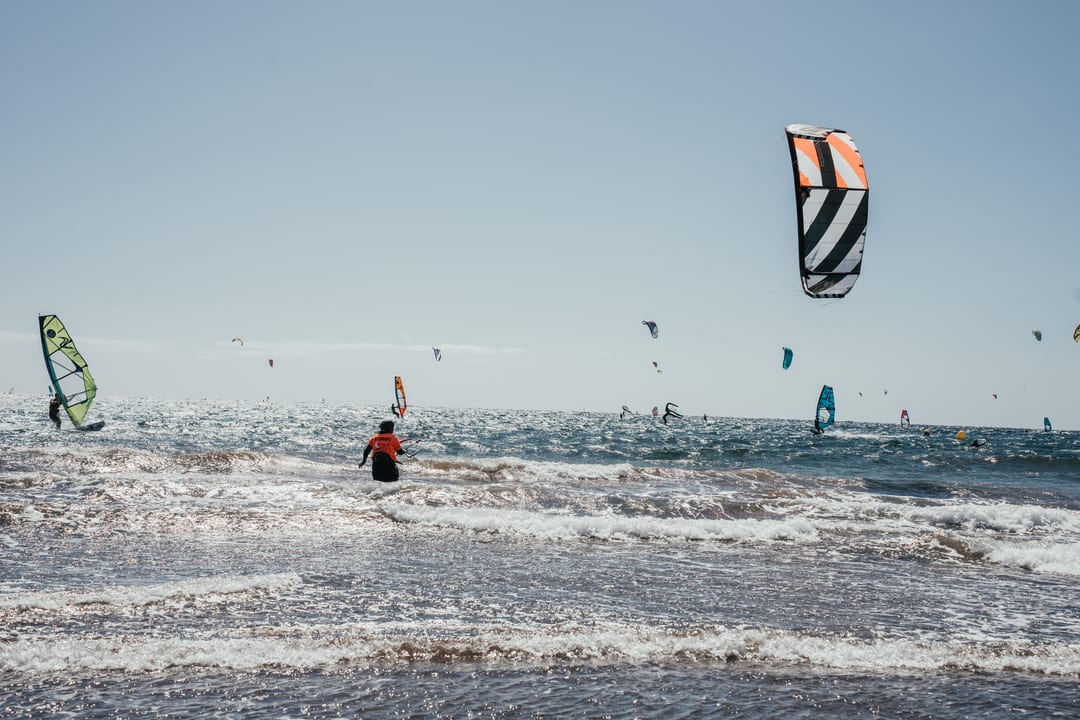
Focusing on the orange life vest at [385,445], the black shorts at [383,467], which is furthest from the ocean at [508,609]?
the orange life vest at [385,445]

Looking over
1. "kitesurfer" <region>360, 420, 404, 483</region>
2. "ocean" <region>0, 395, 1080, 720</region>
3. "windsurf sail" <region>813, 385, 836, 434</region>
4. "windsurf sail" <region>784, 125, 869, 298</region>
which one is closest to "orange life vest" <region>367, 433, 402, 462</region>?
"kitesurfer" <region>360, 420, 404, 483</region>

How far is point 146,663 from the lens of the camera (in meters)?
4.26

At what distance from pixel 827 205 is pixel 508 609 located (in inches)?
239

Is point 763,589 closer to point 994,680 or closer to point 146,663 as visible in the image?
point 994,680

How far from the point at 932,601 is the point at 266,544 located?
6.83 metres

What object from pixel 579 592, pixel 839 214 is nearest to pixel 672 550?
pixel 579 592

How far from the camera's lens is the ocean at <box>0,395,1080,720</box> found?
4.01m

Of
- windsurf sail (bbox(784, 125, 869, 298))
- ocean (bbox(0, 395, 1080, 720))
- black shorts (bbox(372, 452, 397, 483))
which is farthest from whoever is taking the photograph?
black shorts (bbox(372, 452, 397, 483))

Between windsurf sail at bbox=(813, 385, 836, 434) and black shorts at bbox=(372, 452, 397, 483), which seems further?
windsurf sail at bbox=(813, 385, 836, 434)

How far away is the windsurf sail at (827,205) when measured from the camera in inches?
354

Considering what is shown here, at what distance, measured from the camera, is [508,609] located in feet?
19.4

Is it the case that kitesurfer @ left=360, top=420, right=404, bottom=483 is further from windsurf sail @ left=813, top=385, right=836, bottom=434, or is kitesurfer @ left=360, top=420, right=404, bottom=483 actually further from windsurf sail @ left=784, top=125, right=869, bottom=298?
windsurf sail @ left=813, top=385, right=836, bottom=434

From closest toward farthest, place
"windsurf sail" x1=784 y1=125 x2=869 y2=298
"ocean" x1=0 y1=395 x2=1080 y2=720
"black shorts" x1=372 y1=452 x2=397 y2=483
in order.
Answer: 1. "ocean" x1=0 y1=395 x2=1080 y2=720
2. "windsurf sail" x1=784 y1=125 x2=869 y2=298
3. "black shorts" x1=372 y1=452 x2=397 y2=483

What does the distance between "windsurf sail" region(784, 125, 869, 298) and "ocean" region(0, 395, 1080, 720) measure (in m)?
3.46
